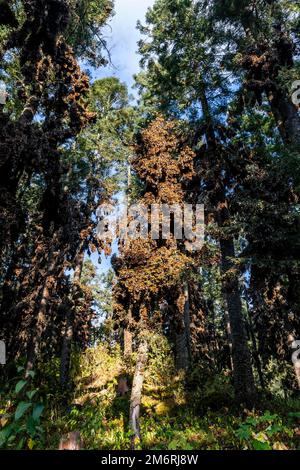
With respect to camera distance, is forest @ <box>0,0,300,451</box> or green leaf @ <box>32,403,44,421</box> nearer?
green leaf @ <box>32,403,44,421</box>

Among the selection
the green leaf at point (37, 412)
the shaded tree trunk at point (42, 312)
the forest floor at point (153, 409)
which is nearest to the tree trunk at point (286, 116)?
the forest floor at point (153, 409)

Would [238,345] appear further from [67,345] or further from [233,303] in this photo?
[67,345]

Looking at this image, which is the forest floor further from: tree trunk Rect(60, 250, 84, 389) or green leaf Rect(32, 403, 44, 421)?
green leaf Rect(32, 403, 44, 421)

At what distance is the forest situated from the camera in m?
9.07

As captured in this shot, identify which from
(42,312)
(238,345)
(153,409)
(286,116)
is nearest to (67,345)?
(42,312)

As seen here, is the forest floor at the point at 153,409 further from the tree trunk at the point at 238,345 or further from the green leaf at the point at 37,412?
the green leaf at the point at 37,412

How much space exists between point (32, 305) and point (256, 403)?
10448mm

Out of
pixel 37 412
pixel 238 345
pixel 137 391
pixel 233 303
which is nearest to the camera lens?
pixel 37 412

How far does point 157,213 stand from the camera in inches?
440

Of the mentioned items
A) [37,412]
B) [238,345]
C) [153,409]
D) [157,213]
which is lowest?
[37,412]

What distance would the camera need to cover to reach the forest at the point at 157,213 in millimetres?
9070

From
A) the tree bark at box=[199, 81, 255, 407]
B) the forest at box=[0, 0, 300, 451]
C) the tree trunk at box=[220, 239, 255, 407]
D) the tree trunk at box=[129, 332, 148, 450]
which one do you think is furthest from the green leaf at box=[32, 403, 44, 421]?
the tree trunk at box=[220, 239, 255, 407]

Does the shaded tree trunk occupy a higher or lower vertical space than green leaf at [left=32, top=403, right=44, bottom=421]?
higher
